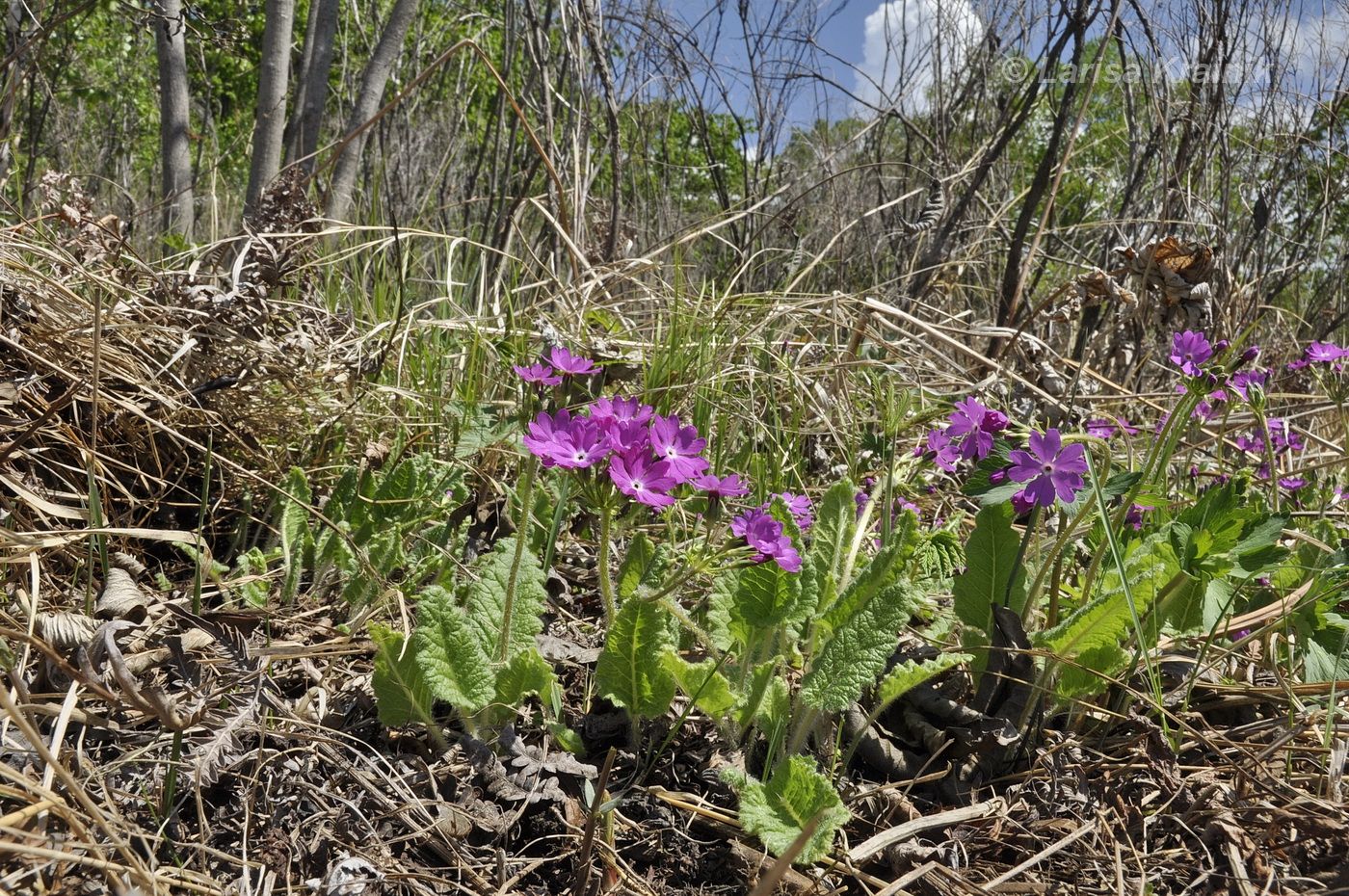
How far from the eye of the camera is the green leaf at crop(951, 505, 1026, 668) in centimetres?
141

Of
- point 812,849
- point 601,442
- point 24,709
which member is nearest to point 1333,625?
point 812,849

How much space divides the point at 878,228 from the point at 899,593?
450 cm

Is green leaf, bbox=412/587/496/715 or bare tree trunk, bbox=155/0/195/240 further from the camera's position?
bare tree trunk, bbox=155/0/195/240

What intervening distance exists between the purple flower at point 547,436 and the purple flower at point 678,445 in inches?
5.2

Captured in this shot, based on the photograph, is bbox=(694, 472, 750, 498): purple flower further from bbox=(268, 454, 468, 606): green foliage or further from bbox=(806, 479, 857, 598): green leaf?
bbox=(268, 454, 468, 606): green foliage

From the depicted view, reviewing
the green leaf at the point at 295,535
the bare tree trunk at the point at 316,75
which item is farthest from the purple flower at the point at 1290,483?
the bare tree trunk at the point at 316,75

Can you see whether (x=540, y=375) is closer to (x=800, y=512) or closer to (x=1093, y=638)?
(x=800, y=512)

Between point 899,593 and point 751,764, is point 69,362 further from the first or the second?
point 899,593

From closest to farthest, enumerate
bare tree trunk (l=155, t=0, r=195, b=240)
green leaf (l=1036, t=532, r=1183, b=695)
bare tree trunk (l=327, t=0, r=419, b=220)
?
green leaf (l=1036, t=532, r=1183, b=695) → bare tree trunk (l=327, t=0, r=419, b=220) → bare tree trunk (l=155, t=0, r=195, b=240)

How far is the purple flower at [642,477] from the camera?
44.8 inches

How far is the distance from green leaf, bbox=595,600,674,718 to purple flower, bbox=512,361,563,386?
17.5 inches

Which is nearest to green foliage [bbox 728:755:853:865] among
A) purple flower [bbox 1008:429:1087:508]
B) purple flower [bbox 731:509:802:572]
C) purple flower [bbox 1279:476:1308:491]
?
purple flower [bbox 731:509:802:572]

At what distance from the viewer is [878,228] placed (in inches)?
212

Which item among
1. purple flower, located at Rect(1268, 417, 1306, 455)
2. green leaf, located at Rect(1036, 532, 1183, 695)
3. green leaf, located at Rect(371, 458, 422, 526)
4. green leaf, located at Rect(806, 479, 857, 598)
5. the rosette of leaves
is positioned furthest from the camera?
purple flower, located at Rect(1268, 417, 1306, 455)
